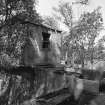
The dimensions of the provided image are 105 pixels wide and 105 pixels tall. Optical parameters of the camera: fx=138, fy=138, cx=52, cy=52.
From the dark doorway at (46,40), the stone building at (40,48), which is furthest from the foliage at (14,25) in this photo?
the dark doorway at (46,40)

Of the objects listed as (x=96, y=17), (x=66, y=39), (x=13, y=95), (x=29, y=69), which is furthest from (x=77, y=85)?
(x=96, y=17)

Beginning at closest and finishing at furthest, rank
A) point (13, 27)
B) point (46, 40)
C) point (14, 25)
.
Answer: point (14, 25) < point (13, 27) < point (46, 40)

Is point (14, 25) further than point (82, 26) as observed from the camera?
No

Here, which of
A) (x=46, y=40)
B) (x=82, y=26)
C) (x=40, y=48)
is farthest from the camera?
(x=82, y=26)

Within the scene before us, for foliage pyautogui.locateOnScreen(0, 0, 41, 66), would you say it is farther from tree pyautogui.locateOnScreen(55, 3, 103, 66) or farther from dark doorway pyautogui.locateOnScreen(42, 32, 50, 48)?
tree pyautogui.locateOnScreen(55, 3, 103, 66)

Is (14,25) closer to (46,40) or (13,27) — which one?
(13,27)

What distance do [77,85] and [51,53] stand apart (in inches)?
227

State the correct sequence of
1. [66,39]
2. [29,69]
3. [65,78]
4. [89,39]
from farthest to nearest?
[89,39] < [66,39] < [65,78] < [29,69]

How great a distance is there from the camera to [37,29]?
1431 cm

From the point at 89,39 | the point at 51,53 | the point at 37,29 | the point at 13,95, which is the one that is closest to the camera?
the point at 13,95

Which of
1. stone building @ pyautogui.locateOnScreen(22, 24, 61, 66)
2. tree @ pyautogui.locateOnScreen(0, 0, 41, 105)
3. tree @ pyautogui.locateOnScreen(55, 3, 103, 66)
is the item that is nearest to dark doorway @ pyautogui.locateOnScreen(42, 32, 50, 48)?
stone building @ pyautogui.locateOnScreen(22, 24, 61, 66)

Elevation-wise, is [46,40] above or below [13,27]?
below

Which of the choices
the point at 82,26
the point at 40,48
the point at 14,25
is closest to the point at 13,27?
the point at 14,25

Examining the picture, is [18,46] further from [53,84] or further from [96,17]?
[96,17]
